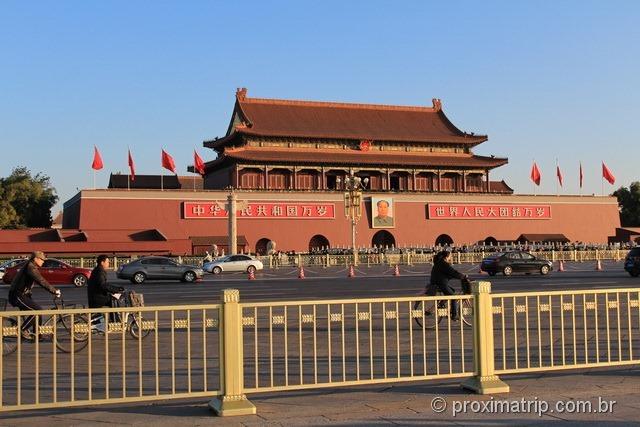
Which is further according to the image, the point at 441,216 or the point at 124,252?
the point at 441,216

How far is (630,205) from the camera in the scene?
8188cm

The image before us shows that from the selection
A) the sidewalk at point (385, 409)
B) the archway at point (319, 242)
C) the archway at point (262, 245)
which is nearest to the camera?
the sidewalk at point (385, 409)

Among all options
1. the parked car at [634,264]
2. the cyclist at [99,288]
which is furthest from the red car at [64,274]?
the parked car at [634,264]

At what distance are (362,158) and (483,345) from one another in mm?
53801

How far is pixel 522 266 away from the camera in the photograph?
113ft

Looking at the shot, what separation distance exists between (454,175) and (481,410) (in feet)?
197

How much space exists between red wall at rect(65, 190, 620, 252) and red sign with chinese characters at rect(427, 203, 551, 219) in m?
0.43

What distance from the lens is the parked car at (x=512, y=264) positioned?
34.2 m

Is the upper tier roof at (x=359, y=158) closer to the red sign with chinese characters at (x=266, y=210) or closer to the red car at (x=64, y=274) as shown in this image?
the red sign with chinese characters at (x=266, y=210)

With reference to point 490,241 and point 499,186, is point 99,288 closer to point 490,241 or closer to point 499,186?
point 490,241

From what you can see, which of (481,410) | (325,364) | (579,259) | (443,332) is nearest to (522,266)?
(579,259)

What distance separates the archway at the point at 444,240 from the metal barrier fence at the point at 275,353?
4681cm

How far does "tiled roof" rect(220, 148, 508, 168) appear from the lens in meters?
58.4

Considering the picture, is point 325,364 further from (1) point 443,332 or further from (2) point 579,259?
(2) point 579,259
